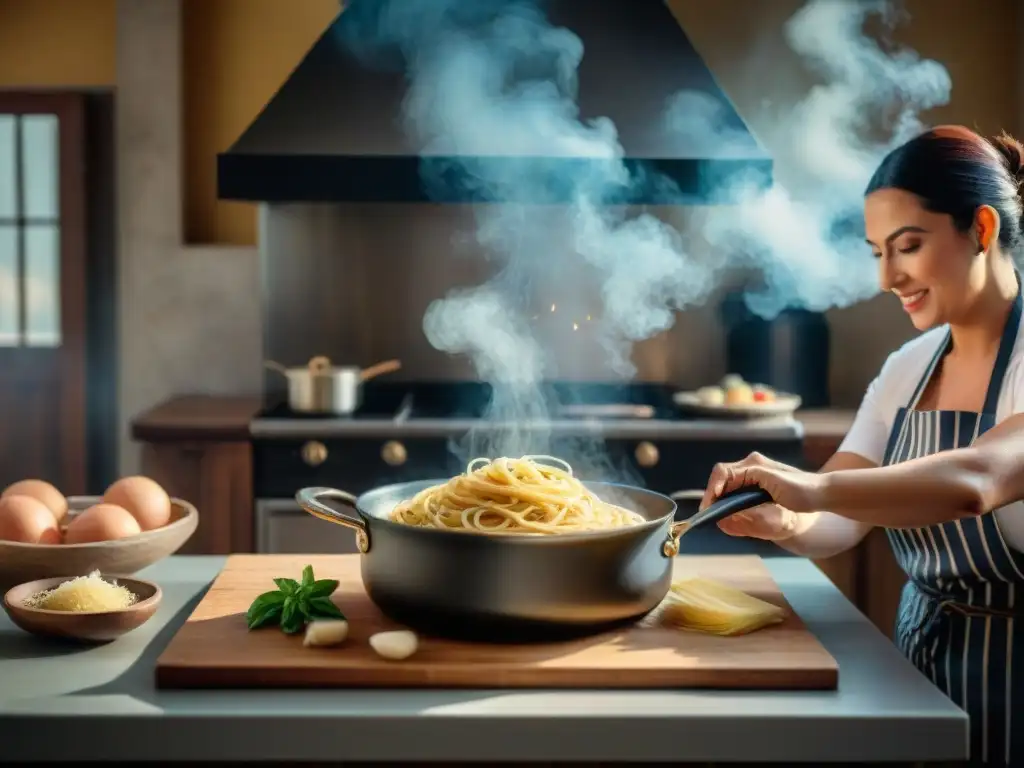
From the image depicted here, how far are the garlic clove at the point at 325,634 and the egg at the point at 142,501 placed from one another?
467 mm

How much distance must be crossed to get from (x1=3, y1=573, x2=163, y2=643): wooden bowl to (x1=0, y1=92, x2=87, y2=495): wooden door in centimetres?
312

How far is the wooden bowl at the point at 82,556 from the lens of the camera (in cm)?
146

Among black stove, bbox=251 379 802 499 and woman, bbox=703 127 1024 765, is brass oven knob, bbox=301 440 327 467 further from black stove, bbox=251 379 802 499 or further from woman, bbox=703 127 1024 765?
woman, bbox=703 127 1024 765

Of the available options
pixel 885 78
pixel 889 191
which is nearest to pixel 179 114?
pixel 885 78

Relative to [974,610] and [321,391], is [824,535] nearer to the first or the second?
[974,610]

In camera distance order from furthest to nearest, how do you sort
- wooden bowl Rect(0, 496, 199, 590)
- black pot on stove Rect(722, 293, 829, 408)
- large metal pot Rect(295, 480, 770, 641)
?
black pot on stove Rect(722, 293, 829, 408), wooden bowl Rect(0, 496, 199, 590), large metal pot Rect(295, 480, 770, 641)

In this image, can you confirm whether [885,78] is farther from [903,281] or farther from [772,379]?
[903,281]

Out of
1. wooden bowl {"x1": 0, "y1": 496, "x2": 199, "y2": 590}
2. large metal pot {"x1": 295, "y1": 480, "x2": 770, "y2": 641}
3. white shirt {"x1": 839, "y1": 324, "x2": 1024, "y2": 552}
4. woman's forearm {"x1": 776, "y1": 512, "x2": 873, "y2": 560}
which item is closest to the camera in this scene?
large metal pot {"x1": 295, "y1": 480, "x2": 770, "y2": 641}

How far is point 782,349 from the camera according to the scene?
3689 mm

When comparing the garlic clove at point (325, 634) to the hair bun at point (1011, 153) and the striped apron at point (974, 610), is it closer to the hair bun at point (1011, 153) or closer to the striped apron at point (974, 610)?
the striped apron at point (974, 610)

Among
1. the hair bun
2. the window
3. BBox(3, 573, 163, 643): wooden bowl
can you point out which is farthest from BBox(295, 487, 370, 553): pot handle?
the window

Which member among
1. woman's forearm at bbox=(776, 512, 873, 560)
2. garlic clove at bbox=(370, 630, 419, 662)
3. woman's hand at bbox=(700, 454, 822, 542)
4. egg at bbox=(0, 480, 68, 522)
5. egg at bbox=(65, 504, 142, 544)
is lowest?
garlic clove at bbox=(370, 630, 419, 662)

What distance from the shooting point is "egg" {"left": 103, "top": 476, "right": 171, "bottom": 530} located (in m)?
1.63

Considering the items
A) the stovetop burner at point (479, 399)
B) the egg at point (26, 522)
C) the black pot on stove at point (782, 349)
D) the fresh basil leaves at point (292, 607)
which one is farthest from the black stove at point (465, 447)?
the fresh basil leaves at point (292, 607)
